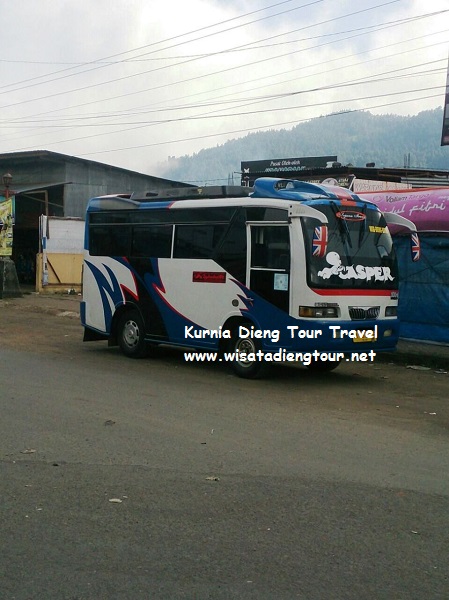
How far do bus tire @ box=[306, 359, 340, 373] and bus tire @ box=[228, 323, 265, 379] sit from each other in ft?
5.11

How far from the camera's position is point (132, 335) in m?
14.1

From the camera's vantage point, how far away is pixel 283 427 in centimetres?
866

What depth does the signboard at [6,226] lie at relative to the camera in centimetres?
2859

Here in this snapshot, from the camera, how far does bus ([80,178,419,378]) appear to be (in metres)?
11.2

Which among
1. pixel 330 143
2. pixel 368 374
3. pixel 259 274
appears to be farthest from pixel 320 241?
pixel 330 143

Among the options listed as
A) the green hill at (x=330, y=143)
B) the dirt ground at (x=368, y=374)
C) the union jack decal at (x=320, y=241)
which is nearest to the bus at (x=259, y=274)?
the union jack decal at (x=320, y=241)

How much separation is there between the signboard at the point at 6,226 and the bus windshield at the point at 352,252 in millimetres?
19632

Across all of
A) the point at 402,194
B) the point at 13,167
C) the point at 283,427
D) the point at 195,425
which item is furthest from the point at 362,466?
the point at 13,167

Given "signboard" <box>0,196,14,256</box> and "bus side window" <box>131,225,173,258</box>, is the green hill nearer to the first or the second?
"signboard" <box>0,196,14,256</box>

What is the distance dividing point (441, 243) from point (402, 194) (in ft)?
5.74

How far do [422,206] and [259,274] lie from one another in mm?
5436

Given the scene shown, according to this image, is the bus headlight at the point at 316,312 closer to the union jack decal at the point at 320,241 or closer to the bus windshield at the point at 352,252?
the bus windshield at the point at 352,252

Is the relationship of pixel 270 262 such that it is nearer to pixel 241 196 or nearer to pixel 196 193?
pixel 241 196

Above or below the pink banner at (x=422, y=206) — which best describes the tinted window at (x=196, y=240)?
below
